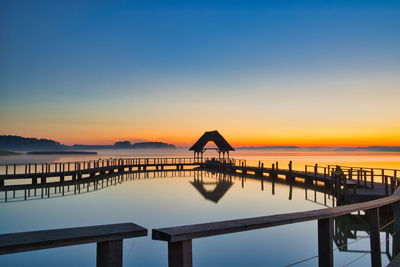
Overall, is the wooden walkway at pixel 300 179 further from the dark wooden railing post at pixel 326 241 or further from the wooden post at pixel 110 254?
the wooden post at pixel 110 254

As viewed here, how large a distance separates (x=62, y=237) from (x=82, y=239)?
0.12 metres

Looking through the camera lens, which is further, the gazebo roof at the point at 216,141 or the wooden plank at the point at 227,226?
the gazebo roof at the point at 216,141

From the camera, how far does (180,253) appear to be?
2.00m

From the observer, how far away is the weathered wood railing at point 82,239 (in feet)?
5.86

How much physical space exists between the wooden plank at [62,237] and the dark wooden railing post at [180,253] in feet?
0.77

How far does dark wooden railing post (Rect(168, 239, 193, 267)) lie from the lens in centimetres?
199

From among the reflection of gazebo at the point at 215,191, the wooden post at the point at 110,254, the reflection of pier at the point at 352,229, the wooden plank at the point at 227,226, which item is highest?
the wooden plank at the point at 227,226

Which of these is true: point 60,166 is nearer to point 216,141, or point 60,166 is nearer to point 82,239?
point 216,141

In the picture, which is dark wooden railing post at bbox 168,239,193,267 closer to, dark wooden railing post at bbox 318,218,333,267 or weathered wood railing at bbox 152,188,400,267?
weathered wood railing at bbox 152,188,400,267

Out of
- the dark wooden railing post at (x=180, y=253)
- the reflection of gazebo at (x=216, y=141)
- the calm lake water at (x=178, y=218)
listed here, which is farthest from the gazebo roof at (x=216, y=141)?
the dark wooden railing post at (x=180, y=253)

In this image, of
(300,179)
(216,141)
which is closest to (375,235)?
(300,179)

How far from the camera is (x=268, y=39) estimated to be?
20.9 metres

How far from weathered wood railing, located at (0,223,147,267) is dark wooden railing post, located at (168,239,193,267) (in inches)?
9.3

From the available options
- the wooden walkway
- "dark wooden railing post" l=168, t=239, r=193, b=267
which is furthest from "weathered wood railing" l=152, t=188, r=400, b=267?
the wooden walkway
